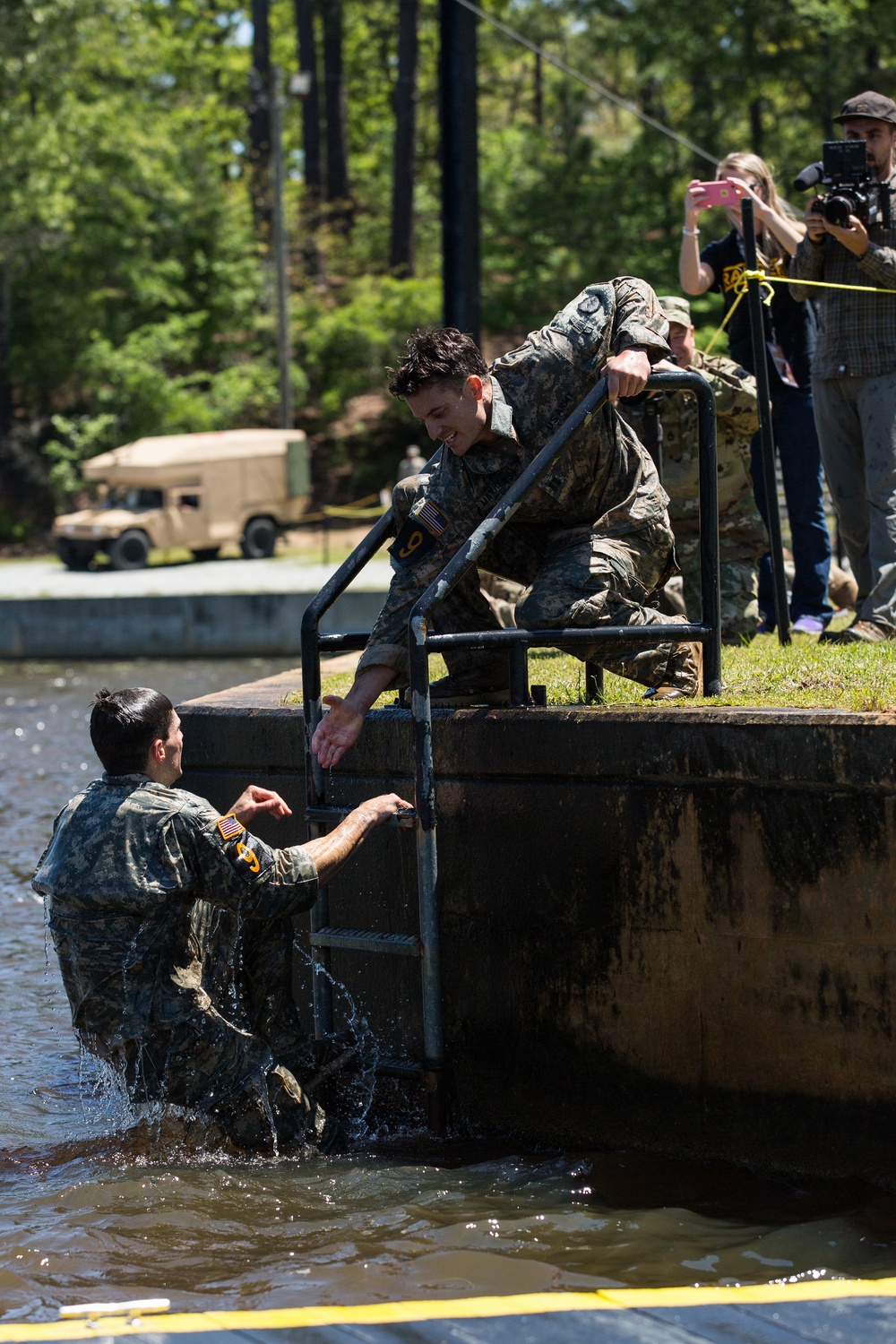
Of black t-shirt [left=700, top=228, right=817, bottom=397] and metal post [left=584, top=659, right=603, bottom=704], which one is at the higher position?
black t-shirt [left=700, top=228, right=817, bottom=397]

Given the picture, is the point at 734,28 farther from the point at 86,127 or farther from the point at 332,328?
the point at 86,127

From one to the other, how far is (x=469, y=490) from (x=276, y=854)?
1281 mm

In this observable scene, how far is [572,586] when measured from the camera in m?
4.58

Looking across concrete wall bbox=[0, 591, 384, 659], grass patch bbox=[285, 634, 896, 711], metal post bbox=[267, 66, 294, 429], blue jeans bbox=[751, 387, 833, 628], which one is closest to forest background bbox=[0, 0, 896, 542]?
metal post bbox=[267, 66, 294, 429]

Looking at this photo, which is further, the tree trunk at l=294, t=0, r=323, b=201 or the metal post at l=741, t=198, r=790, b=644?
the tree trunk at l=294, t=0, r=323, b=201

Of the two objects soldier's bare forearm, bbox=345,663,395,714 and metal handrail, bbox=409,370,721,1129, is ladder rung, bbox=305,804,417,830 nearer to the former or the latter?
metal handrail, bbox=409,370,721,1129

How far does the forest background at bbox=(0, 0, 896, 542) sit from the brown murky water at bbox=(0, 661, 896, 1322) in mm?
28312

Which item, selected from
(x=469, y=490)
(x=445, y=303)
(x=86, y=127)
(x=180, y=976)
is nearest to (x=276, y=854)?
(x=180, y=976)

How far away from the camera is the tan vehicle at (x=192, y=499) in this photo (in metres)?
25.2

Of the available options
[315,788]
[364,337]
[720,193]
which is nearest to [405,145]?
[364,337]

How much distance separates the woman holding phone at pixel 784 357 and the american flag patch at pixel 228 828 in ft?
11.3

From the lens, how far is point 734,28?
31297mm

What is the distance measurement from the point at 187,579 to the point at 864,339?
711 inches

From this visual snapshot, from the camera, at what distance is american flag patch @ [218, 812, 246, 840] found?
4246mm
